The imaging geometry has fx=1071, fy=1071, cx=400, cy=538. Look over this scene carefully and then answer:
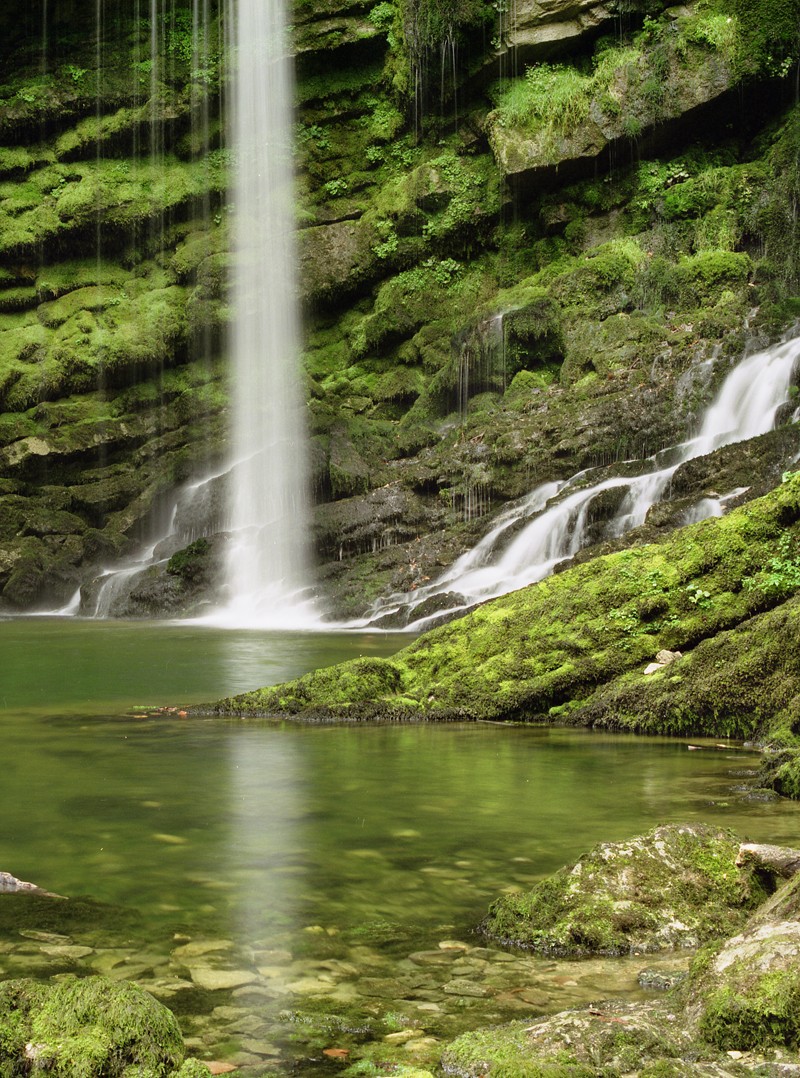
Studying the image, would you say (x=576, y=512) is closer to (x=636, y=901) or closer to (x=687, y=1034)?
(x=636, y=901)

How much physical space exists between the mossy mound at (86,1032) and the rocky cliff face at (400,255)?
14622mm

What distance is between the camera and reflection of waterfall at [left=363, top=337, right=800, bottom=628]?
48.9 ft

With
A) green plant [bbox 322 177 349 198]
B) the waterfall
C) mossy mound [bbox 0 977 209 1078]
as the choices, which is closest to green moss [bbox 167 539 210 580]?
the waterfall

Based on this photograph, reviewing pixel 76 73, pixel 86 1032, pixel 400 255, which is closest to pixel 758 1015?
pixel 86 1032

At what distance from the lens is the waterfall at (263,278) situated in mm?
23078

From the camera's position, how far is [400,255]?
25.6 m

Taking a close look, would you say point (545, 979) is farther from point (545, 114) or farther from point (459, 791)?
point (545, 114)

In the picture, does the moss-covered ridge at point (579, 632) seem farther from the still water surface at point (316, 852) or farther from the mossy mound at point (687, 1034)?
the mossy mound at point (687, 1034)

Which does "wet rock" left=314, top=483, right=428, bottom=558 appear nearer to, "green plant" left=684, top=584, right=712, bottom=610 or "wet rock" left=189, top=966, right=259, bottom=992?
"green plant" left=684, top=584, right=712, bottom=610

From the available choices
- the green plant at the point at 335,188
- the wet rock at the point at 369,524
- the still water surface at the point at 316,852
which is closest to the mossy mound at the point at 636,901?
the still water surface at the point at 316,852

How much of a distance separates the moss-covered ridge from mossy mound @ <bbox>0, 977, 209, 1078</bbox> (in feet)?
14.8

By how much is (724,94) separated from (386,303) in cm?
863

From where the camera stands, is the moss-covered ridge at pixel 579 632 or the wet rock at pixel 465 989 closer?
the wet rock at pixel 465 989

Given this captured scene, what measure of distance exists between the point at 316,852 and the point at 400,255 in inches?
905
